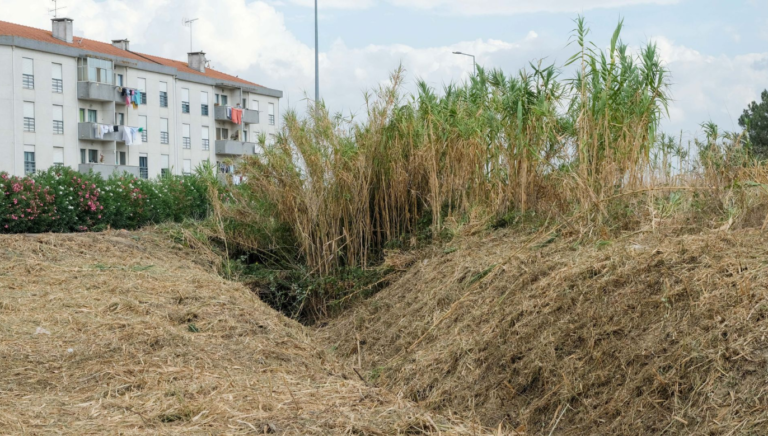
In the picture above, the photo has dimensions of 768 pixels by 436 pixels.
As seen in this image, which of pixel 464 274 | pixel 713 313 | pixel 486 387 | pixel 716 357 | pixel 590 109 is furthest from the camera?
pixel 590 109

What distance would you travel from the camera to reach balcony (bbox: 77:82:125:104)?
3456 centimetres

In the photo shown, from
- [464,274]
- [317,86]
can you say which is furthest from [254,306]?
[317,86]

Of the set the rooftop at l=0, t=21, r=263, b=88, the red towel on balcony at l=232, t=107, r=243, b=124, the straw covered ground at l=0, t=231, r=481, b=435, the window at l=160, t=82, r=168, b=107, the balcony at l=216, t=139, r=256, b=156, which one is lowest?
the straw covered ground at l=0, t=231, r=481, b=435

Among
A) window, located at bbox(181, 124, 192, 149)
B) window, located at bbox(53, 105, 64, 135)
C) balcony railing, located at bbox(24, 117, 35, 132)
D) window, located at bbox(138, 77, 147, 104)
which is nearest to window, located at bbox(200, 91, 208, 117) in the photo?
window, located at bbox(181, 124, 192, 149)

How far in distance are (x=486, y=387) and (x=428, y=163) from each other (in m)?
3.50

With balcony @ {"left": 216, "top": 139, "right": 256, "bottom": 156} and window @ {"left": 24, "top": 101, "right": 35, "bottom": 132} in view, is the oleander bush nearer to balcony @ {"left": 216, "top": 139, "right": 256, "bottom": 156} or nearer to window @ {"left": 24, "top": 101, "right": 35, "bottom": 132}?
window @ {"left": 24, "top": 101, "right": 35, "bottom": 132}

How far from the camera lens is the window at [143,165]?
3847 cm

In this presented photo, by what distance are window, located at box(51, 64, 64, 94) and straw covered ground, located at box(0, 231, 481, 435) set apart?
2879 cm

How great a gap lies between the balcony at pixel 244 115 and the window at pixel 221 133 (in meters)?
0.77

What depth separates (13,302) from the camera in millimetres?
5809

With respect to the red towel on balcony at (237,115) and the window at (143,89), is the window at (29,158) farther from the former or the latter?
the red towel on balcony at (237,115)

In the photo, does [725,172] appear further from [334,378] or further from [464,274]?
[334,378]

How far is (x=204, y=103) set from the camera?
140 feet

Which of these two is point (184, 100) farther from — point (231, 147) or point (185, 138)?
point (231, 147)
